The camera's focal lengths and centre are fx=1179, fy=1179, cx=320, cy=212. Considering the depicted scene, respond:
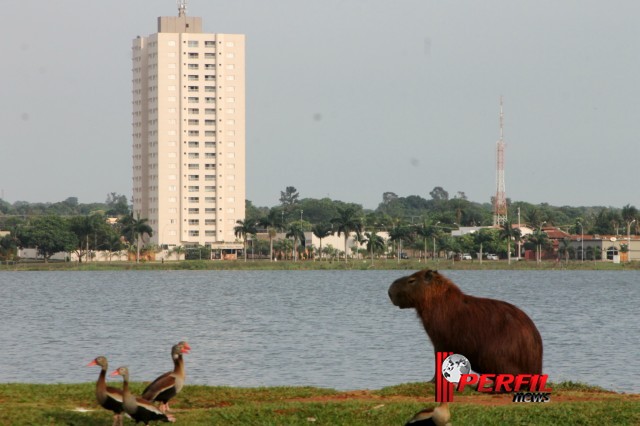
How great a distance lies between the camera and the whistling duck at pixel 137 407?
15.5m

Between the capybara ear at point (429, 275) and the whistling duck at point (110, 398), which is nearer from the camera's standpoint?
the whistling duck at point (110, 398)

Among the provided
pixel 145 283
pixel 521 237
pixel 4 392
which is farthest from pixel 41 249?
pixel 4 392

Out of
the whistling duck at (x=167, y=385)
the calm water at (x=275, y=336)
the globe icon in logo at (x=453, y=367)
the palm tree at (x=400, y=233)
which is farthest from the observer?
the palm tree at (x=400, y=233)

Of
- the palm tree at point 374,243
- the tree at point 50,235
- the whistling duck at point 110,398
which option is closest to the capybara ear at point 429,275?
the whistling duck at point 110,398

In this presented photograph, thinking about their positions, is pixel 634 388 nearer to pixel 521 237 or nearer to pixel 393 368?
pixel 393 368

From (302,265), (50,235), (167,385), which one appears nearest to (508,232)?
(302,265)

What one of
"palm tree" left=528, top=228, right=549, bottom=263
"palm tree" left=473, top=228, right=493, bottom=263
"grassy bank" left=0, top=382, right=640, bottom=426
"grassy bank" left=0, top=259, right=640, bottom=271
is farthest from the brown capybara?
"palm tree" left=473, top=228, right=493, bottom=263

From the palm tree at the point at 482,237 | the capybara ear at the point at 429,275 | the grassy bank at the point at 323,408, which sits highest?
the palm tree at the point at 482,237

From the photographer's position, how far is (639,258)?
631 feet

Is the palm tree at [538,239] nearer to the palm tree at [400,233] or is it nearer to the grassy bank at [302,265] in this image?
the grassy bank at [302,265]

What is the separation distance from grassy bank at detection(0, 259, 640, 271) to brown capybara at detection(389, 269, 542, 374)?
16010 centimetres

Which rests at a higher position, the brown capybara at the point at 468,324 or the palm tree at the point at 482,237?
the palm tree at the point at 482,237

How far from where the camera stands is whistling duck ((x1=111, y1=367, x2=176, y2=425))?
1553 centimetres

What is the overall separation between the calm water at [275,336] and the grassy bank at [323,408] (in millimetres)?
13226
